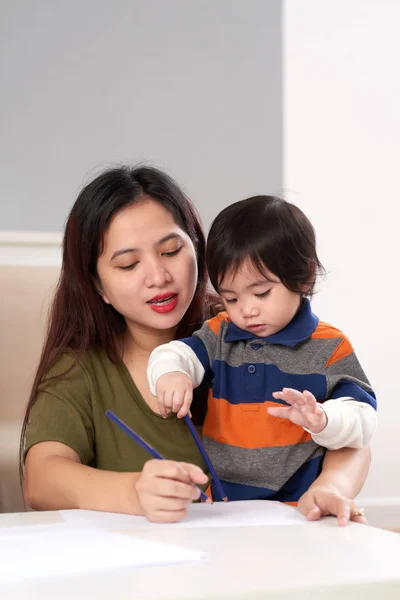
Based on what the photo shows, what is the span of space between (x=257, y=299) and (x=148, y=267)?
0.83ft

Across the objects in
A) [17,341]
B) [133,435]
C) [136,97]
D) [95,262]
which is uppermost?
[136,97]

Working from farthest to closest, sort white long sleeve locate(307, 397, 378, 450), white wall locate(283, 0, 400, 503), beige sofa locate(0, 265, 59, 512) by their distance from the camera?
1. white wall locate(283, 0, 400, 503)
2. beige sofa locate(0, 265, 59, 512)
3. white long sleeve locate(307, 397, 378, 450)

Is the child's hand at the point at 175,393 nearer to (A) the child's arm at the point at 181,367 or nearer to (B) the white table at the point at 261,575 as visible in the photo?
(A) the child's arm at the point at 181,367

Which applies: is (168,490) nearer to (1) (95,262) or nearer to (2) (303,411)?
(2) (303,411)

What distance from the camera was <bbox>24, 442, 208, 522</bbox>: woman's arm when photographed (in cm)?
110

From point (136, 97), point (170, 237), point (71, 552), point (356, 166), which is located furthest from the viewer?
point (356, 166)

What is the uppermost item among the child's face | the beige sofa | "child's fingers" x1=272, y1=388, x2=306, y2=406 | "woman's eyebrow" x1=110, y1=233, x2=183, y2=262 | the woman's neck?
"woman's eyebrow" x1=110, y1=233, x2=183, y2=262

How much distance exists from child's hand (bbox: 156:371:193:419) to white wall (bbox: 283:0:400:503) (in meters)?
2.24

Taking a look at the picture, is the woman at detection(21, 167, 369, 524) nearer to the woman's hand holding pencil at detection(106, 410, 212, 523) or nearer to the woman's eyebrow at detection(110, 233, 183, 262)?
the woman's eyebrow at detection(110, 233, 183, 262)

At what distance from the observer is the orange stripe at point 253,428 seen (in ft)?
4.45

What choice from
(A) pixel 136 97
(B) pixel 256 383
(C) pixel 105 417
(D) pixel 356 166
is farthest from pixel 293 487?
(D) pixel 356 166

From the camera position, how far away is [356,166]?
3508mm

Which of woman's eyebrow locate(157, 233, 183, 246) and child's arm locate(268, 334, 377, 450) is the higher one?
woman's eyebrow locate(157, 233, 183, 246)

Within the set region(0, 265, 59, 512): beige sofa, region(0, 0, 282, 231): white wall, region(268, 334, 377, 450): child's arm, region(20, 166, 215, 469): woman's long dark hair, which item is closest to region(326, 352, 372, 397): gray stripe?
region(268, 334, 377, 450): child's arm
